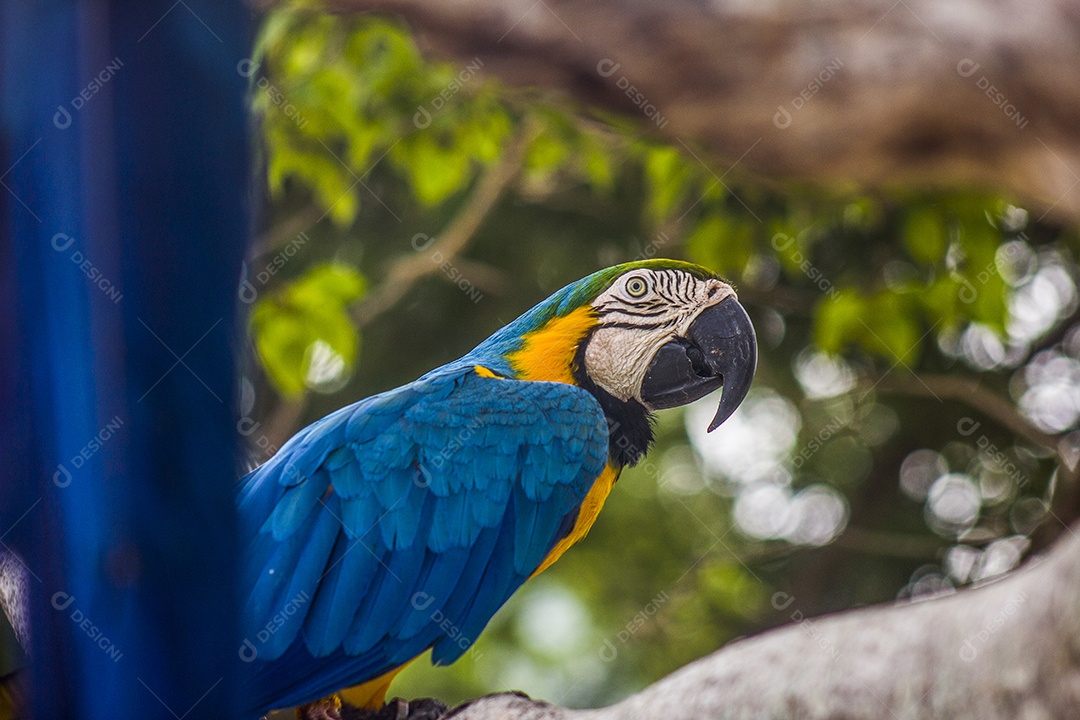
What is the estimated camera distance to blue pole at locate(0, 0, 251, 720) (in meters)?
0.51

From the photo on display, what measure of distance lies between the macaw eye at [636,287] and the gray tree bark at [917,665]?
43 centimetres

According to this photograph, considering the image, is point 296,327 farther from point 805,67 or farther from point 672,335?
point 805,67

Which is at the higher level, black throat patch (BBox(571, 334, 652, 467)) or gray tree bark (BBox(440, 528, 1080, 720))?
black throat patch (BBox(571, 334, 652, 467))

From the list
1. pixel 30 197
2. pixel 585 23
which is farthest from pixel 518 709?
pixel 585 23

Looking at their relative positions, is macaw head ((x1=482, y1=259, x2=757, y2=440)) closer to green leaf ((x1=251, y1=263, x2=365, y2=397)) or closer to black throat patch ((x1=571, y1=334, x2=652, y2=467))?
black throat patch ((x1=571, y1=334, x2=652, y2=467))

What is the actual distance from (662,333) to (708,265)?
0.70 metres

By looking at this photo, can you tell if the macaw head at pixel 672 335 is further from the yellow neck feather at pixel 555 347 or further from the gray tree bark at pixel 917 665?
the gray tree bark at pixel 917 665

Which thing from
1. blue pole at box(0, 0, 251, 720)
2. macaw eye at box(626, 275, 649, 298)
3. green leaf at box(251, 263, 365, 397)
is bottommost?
macaw eye at box(626, 275, 649, 298)

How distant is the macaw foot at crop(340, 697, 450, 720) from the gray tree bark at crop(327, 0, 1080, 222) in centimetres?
104

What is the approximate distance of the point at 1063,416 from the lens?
2494 millimetres

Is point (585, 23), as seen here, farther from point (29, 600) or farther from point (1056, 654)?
point (29, 600)

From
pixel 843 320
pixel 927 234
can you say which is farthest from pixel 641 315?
pixel 927 234

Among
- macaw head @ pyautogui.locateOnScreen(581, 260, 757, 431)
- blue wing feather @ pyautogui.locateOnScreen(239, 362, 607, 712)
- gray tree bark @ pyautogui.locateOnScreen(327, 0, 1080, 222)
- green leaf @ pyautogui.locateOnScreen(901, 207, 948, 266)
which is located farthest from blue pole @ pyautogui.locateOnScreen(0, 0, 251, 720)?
green leaf @ pyautogui.locateOnScreen(901, 207, 948, 266)

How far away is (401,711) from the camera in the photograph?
1.41 m
